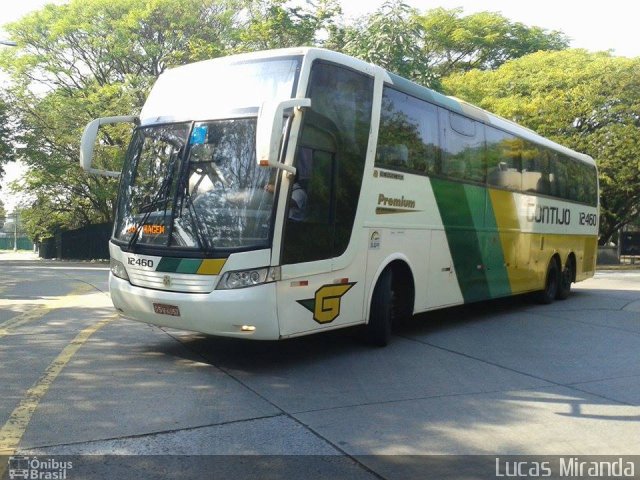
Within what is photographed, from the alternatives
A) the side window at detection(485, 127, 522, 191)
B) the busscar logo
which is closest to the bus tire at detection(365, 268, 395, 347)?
the busscar logo

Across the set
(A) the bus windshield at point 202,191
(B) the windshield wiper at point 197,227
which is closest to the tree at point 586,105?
(A) the bus windshield at point 202,191

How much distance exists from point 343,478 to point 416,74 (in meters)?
15.5

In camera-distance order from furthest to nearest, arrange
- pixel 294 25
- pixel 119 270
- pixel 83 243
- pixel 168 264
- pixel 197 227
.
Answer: pixel 83 243
pixel 294 25
pixel 119 270
pixel 168 264
pixel 197 227

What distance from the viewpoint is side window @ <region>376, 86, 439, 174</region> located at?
8.38 metres

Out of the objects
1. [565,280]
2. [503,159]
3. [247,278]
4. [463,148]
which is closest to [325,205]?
[247,278]

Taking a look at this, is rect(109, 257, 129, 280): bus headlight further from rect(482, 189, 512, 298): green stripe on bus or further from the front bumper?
rect(482, 189, 512, 298): green stripe on bus

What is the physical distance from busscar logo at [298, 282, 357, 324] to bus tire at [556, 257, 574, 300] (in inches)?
339

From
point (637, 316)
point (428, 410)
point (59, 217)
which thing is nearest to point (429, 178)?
point (428, 410)

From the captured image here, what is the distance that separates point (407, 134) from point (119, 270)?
400 centimetres

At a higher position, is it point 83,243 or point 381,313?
point 381,313

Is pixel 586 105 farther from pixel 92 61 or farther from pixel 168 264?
pixel 168 264

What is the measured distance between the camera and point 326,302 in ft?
24.1

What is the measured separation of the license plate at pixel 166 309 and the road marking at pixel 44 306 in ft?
9.32

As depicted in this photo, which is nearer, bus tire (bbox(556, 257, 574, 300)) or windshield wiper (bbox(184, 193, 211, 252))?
windshield wiper (bbox(184, 193, 211, 252))
